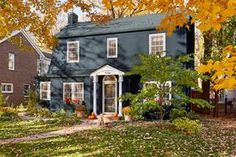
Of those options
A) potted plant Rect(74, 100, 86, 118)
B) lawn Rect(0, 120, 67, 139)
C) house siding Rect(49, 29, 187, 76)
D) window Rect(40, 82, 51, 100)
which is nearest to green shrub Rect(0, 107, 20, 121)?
lawn Rect(0, 120, 67, 139)

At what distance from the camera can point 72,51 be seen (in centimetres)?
2828

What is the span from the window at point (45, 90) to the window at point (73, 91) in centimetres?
311

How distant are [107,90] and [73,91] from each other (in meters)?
3.06

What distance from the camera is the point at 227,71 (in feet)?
11.0

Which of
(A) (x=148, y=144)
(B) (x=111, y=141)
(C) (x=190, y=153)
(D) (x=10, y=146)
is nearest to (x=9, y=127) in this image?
(D) (x=10, y=146)

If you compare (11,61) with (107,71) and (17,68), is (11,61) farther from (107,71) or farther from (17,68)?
(107,71)

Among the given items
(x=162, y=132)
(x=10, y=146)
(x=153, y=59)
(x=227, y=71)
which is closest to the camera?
(x=227, y=71)

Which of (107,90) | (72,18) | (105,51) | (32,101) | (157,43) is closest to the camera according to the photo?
(157,43)

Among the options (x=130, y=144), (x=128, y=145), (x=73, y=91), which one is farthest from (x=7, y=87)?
(x=128, y=145)

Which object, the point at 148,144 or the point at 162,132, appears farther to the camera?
the point at 162,132

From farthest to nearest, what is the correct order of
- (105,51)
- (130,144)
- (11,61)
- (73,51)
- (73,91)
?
1. (11,61)
2. (73,51)
3. (73,91)
4. (105,51)
5. (130,144)

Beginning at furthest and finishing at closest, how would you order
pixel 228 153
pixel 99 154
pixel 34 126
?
pixel 34 126 < pixel 228 153 < pixel 99 154

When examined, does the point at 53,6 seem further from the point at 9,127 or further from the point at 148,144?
the point at 148,144

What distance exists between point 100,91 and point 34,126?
320 inches
